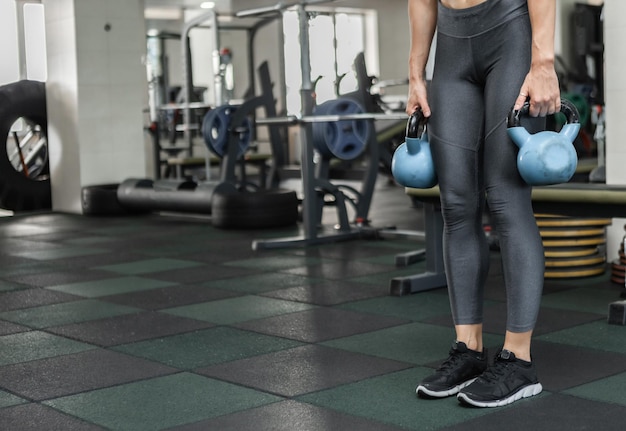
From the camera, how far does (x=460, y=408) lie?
2146 millimetres

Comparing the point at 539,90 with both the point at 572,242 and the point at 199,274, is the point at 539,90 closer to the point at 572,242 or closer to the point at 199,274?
the point at 572,242

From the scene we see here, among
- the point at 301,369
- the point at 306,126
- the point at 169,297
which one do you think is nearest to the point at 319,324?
the point at 301,369

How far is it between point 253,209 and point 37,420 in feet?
12.7

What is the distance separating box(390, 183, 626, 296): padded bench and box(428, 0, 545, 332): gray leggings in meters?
1.06

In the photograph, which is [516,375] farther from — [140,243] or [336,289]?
[140,243]

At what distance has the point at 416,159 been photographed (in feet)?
7.39

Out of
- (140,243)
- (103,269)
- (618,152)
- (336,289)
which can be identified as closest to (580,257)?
(618,152)

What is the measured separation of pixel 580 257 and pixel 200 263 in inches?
73.4

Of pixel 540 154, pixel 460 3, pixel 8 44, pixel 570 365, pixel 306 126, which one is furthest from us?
pixel 8 44

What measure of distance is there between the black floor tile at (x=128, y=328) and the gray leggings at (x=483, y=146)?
1230 mm

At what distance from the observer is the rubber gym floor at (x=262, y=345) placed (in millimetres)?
2135

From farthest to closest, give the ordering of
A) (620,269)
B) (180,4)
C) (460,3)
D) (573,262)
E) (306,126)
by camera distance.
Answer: (180,4) < (306,126) < (573,262) < (620,269) < (460,3)

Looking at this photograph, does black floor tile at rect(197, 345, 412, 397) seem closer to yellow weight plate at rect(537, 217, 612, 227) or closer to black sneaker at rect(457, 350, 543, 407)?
black sneaker at rect(457, 350, 543, 407)

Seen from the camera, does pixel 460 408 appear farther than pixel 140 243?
No
